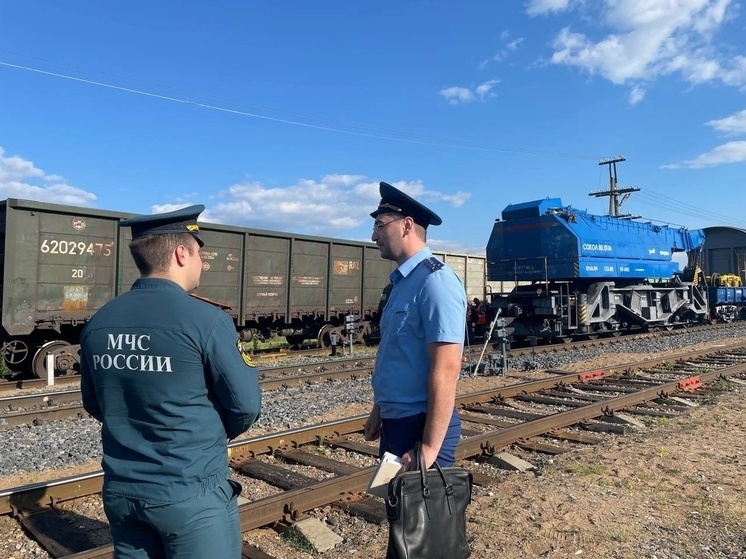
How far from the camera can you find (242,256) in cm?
1391

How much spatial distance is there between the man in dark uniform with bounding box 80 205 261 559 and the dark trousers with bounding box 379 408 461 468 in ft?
2.25

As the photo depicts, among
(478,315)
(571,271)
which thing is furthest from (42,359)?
(571,271)

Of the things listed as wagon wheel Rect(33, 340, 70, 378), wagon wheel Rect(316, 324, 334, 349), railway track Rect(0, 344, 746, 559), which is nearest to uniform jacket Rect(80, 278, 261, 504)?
railway track Rect(0, 344, 746, 559)

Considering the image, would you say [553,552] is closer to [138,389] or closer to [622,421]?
[138,389]

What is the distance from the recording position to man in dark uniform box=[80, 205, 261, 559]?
180 centimetres

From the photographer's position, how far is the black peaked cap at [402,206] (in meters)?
2.46

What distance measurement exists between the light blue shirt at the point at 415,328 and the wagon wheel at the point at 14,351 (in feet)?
34.0

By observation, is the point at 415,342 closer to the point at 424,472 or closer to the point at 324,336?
the point at 424,472

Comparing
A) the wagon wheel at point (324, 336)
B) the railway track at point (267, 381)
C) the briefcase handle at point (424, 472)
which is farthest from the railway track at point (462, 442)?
the wagon wheel at point (324, 336)

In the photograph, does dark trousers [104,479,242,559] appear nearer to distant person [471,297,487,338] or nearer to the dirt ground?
the dirt ground

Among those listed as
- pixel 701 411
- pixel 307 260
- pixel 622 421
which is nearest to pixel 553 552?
pixel 622 421

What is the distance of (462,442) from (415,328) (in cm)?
Answer: 358

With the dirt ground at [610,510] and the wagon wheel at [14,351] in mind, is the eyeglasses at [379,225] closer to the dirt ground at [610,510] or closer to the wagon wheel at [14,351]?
the dirt ground at [610,510]

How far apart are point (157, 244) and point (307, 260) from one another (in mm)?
13727
